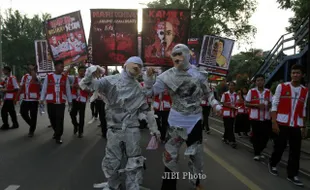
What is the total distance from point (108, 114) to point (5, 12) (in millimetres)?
46613

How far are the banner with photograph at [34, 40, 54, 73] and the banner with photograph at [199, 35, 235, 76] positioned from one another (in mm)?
5041

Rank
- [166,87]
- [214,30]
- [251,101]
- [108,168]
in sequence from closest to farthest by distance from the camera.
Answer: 1. [108,168]
2. [166,87]
3. [251,101]
4. [214,30]

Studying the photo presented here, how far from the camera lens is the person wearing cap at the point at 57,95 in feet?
26.9

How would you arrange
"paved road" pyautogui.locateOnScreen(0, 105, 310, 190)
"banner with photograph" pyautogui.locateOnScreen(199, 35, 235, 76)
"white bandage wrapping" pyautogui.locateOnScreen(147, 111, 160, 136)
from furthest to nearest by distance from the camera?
1. "banner with photograph" pyautogui.locateOnScreen(199, 35, 235, 76)
2. "paved road" pyautogui.locateOnScreen(0, 105, 310, 190)
3. "white bandage wrapping" pyautogui.locateOnScreen(147, 111, 160, 136)

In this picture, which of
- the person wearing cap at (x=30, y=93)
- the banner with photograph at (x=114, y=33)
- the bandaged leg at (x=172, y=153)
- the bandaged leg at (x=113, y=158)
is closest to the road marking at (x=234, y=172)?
the bandaged leg at (x=172, y=153)

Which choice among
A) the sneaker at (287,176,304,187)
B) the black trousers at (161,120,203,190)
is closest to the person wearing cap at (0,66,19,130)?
the black trousers at (161,120,203,190)

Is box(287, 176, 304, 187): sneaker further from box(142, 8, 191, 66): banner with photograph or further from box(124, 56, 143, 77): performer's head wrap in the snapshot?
box(142, 8, 191, 66): banner with photograph

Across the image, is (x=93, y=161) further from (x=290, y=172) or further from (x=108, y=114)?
(x=290, y=172)

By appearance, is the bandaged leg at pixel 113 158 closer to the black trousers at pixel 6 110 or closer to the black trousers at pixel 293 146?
the black trousers at pixel 293 146

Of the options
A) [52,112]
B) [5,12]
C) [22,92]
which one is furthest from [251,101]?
[5,12]

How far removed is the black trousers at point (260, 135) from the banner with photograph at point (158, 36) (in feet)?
7.84

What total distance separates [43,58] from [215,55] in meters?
5.59

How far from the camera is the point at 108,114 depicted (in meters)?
4.46

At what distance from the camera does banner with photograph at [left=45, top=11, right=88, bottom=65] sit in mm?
9539
